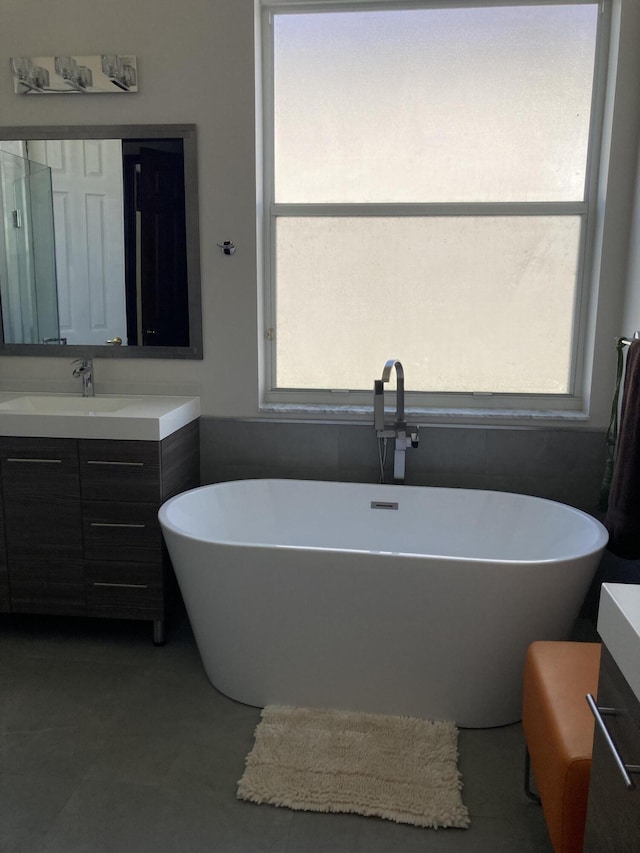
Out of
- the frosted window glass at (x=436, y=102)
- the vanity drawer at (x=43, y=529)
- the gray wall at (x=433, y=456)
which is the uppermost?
the frosted window glass at (x=436, y=102)

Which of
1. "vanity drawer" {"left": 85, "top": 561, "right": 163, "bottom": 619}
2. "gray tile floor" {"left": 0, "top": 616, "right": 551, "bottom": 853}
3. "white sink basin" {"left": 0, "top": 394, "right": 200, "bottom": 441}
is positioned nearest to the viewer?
"gray tile floor" {"left": 0, "top": 616, "right": 551, "bottom": 853}

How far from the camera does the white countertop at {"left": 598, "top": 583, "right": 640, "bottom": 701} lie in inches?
38.4

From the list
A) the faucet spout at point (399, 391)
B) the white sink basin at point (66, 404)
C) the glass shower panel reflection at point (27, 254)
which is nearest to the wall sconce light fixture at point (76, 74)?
the glass shower panel reflection at point (27, 254)

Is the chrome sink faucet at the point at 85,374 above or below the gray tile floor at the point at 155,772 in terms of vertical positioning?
above

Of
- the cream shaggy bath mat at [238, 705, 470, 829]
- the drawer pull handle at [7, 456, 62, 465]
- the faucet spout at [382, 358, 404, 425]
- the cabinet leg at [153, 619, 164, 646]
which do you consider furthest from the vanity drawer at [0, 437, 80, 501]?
the faucet spout at [382, 358, 404, 425]

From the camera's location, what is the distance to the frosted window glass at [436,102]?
9.47 feet

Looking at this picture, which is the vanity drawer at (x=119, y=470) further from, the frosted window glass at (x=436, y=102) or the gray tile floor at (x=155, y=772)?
the frosted window glass at (x=436, y=102)

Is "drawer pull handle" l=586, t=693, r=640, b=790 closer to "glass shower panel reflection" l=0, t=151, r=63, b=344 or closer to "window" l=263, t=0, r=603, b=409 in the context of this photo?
"window" l=263, t=0, r=603, b=409

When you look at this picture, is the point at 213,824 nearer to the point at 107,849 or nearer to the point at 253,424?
the point at 107,849

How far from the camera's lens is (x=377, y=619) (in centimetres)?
224

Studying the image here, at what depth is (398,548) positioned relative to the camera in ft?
9.67

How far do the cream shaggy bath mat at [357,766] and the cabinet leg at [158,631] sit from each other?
0.65 m

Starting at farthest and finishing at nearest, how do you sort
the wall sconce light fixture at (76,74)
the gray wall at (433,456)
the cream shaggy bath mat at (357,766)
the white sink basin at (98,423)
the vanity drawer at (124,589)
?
the gray wall at (433,456) → the wall sconce light fixture at (76,74) → the vanity drawer at (124,589) → the white sink basin at (98,423) → the cream shaggy bath mat at (357,766)

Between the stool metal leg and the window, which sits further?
the window
